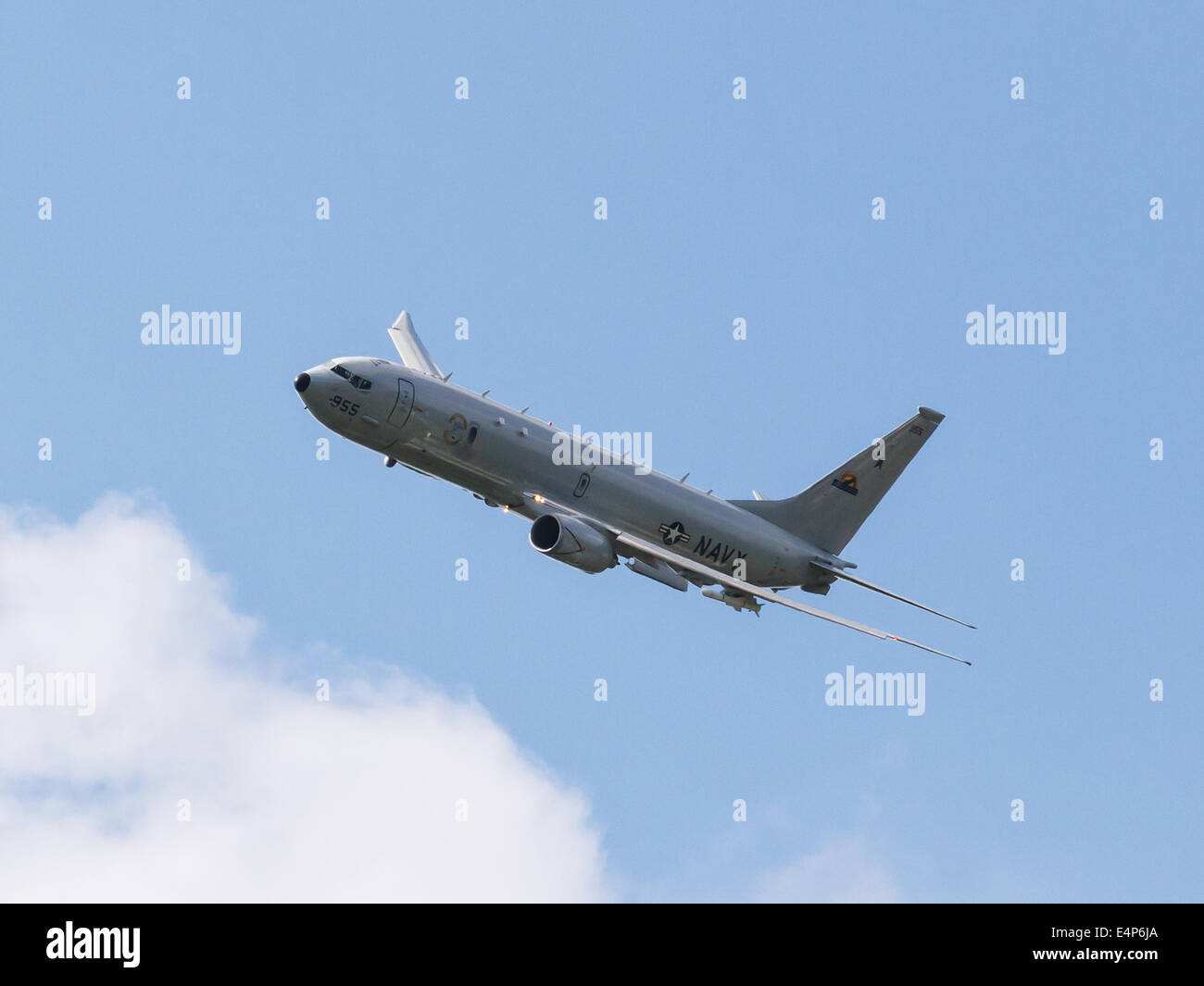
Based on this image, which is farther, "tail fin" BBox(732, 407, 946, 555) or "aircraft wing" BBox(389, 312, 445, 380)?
"aircraft wing" BBox(389, 312, 445, 380)

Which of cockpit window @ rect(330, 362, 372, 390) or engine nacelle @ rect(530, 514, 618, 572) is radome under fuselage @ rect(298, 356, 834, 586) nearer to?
cockpit window @ rect(330, 362, 372, 390)

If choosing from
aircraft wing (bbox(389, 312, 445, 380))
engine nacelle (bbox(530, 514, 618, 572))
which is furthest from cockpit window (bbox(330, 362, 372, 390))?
aircraft wing (bbox(389, 312, 445, 380))

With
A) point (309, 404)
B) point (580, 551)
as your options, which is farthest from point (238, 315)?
point (580, 551)

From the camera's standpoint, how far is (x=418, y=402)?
57562mm

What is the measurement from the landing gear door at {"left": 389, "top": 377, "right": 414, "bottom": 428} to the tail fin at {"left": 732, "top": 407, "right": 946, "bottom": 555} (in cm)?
1687

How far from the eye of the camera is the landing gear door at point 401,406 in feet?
188

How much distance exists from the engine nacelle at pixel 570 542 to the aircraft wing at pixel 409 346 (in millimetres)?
14306

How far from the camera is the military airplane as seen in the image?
57.4 metres

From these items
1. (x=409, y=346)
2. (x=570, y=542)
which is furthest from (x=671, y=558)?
(x=409, y=346)

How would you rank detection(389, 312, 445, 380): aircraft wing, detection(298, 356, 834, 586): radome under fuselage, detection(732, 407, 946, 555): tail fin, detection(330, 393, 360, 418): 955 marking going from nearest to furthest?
1. detection(330, 393, 360, 418): 955 marking
2. detection(298, 356, 834, 586): radome under fuselage
3. detection(732, 407, 946, 555): tail fin
4. detection(389, 312, 445, 380): aircraft wing

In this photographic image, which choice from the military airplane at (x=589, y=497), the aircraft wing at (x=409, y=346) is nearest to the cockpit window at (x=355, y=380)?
the military airplane at (x=589, y=497)
